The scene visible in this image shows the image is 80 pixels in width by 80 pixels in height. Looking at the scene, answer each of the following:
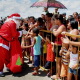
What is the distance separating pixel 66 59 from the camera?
3141 millimetres

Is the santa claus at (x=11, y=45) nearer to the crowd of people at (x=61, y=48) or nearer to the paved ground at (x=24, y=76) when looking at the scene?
the paved ground at (x=24, y=76)

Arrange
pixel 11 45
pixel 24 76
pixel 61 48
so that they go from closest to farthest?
pixel 61 48 → pixel 24 76 → pixel 11 45

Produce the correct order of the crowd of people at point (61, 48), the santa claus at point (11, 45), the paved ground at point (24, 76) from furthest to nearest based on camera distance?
the santa claus at point (11, 45) → the paved ground at point (24, 76) → the crowd of people at point (61, 48)

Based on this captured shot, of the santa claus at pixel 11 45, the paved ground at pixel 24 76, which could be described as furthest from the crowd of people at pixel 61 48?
the santa claus at pixel 11 45

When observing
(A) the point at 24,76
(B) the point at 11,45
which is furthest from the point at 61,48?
(B) the point at 11,45

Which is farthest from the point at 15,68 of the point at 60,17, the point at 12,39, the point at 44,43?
the point at 60,17

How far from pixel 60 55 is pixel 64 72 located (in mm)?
431

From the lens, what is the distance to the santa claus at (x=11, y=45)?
4.18 m

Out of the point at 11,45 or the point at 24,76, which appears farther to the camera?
the point at 11,45

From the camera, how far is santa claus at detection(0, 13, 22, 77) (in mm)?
4184

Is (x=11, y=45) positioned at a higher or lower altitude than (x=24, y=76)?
higher

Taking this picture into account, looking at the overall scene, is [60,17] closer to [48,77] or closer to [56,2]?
[56,2]

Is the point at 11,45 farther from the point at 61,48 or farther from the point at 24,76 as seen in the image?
the point at 61,48

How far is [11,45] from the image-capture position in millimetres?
4371
